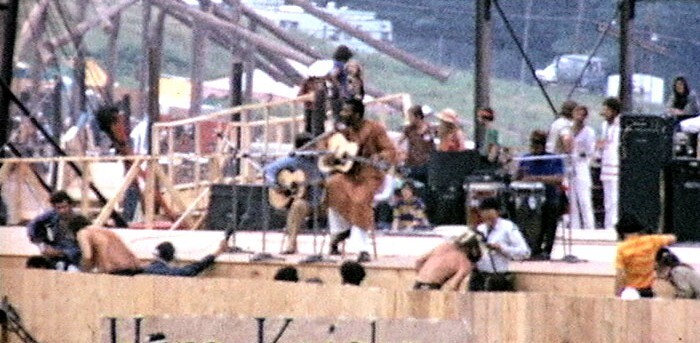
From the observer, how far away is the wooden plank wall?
24.5 m

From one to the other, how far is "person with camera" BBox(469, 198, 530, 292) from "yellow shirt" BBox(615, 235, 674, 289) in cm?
143

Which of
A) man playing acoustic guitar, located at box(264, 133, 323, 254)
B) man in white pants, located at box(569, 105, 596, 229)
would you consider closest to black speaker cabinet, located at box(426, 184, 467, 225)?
man in white pants, located at box(569, 105, 596, 229)

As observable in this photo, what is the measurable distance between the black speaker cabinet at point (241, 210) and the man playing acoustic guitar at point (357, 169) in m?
3.13

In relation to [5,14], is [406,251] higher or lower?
lower

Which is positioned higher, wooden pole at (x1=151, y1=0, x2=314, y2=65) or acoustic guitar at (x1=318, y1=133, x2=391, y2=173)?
wooden pole at (x1=151, y1=0, x2=314, y2=65)

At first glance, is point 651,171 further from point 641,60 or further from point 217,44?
point 217,44

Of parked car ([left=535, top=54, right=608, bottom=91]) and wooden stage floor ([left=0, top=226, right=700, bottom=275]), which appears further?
parked car ([left=535, top=54, right=608, bottom=91])

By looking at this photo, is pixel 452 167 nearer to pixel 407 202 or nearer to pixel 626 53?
pixel 407 202

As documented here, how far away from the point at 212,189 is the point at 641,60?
280 inches

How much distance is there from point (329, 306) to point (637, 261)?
248 cm

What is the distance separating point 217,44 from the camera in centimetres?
4388

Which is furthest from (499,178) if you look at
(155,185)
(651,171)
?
(155,185)

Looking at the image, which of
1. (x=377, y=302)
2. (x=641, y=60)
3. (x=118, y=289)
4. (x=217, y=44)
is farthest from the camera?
(x=217, y=44)

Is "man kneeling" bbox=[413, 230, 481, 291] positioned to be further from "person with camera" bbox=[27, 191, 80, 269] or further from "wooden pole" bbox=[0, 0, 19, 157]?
"wooden pole" bbox=[0, 0, 19, 157]
